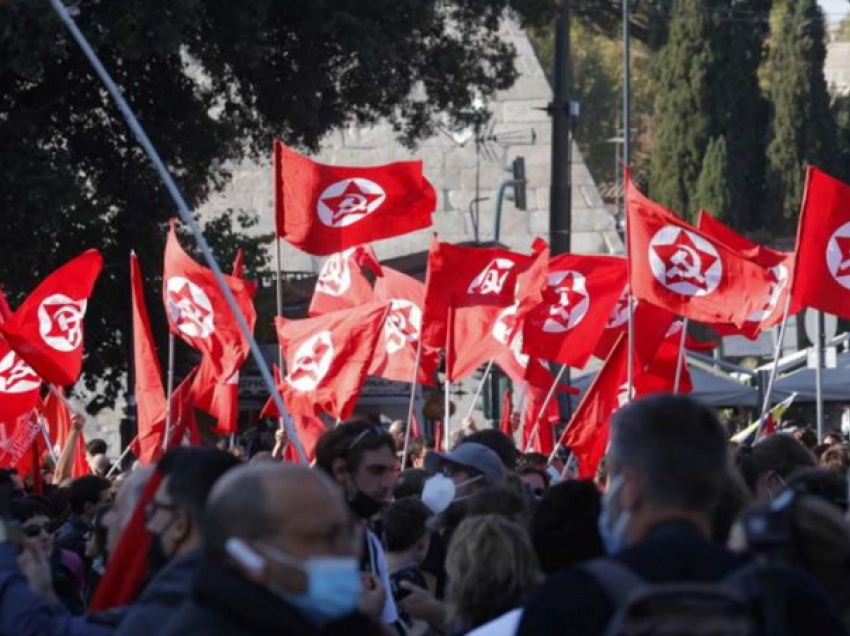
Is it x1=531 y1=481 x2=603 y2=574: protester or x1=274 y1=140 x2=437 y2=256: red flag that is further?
x1=274 y1=140 x2=437 y2=256: red flag

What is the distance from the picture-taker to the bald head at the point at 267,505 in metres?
3.69

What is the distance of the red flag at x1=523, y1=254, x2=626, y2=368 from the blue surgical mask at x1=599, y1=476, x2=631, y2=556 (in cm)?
1122

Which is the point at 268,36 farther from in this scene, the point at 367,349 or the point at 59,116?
the point at 367,349

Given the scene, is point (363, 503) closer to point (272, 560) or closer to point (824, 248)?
point (272, 560)

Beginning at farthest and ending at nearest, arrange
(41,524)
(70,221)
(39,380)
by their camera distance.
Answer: (70,221) < (39,380) < (41,524)

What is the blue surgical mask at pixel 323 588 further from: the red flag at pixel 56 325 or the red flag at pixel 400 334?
the red flag at pixel 400 334

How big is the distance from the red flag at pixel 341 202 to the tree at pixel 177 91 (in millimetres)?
6175

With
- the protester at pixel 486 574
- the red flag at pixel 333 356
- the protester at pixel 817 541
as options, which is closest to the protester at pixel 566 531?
the protester at pixel 486 574

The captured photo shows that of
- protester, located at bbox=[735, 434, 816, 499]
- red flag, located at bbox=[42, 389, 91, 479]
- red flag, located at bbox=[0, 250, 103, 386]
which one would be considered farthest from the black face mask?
red flag, located at bbox=[0, 250, 103, 386]

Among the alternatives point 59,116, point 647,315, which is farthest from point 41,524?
point 59,116

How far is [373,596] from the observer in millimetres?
5586

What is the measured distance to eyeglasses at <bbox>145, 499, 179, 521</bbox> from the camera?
15.3 ft

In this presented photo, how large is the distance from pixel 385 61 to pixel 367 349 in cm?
897

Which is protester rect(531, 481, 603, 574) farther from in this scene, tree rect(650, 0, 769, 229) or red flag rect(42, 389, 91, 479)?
tree rect(650, 0, 769, 229)
